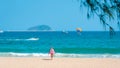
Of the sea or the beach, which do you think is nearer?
the beach

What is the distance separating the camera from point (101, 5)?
466 cm

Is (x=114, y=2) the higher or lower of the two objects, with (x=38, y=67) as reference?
higher

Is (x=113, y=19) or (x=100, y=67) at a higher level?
(x=113, y=19)

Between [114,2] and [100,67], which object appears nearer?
[114,2]

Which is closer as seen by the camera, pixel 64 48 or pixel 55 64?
pixel 55 64

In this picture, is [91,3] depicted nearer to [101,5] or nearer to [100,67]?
[101,5]

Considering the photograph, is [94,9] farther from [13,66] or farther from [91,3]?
[13,66]

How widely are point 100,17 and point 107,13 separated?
12 centimetres

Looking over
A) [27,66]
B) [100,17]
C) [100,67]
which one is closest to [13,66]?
[27,66]

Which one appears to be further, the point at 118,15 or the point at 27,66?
the point at 27,66

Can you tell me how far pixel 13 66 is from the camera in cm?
1691

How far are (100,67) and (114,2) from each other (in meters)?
12.8

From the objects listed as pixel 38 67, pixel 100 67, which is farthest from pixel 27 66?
pixel 100 67

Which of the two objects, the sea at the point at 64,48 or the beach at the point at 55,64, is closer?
the beach at the point at 55,64
